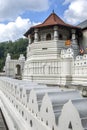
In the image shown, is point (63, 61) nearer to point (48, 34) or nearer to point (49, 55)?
point (49, 55)

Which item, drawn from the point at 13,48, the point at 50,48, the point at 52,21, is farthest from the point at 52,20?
the point at 13,48

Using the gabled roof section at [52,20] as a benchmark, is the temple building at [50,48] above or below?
below

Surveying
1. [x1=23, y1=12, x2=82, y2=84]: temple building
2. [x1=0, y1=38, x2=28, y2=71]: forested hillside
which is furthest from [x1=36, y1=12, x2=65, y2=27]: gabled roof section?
[x1=0, y1=38, x2=28, y2=71]: forested hillside

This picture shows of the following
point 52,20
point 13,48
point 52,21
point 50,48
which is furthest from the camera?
point 13,48

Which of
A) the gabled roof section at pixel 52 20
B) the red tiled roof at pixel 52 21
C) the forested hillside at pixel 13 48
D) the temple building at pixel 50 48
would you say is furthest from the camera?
the forested hillside at pixel 13 48

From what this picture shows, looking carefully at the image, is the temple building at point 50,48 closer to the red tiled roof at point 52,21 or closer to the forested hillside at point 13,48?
the red tiled roof at point 52,21

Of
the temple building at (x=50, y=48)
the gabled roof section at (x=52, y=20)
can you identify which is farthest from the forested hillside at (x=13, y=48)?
the temple building at (x=50, y=48)

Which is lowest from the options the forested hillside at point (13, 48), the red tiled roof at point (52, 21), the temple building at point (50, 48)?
the temple building at point (50, 48)

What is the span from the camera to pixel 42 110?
341 cm

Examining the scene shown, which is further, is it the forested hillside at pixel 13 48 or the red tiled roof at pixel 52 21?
the forested hillside at pixel 13 48

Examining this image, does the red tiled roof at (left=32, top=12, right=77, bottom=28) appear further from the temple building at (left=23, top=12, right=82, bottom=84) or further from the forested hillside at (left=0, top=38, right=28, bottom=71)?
the forested hillside at (left=0, top=38, right=28, bottom=71)

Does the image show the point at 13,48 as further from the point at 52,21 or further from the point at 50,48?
the point at 50,48

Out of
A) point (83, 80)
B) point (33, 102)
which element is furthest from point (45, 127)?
point (83, 80)

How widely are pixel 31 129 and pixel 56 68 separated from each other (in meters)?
17.1
